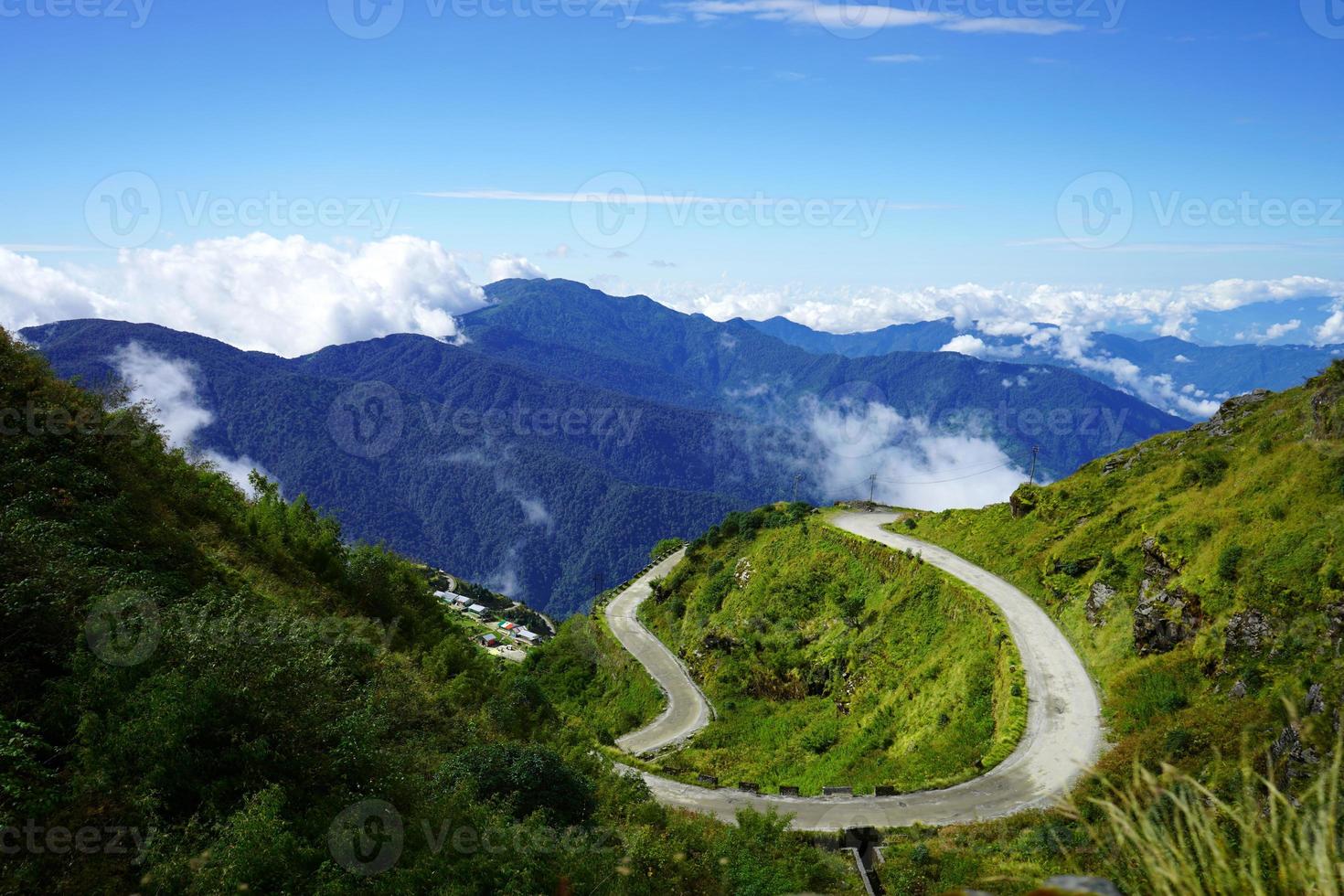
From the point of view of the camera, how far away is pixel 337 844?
392 inches

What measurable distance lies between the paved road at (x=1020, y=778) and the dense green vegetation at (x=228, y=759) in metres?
5.23

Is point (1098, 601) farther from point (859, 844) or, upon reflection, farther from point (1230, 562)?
point (859, 844)

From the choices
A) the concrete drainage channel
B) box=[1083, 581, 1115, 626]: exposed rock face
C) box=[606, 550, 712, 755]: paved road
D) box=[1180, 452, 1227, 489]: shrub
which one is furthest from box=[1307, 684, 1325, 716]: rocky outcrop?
box=[606, 550, 712, 755]: paved road

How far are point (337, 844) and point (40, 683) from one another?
5952 mm

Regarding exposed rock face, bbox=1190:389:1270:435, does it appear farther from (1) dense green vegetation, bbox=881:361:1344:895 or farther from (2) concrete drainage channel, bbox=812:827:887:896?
(2) concrete drainage channel, bbox=812:827:887:896

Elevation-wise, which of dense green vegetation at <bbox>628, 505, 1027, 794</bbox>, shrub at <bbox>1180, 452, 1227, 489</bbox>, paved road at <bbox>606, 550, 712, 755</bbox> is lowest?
paved road at <bbox>606, 550, 712, 755</bbox>

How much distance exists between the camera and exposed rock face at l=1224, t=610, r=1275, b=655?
21111mm

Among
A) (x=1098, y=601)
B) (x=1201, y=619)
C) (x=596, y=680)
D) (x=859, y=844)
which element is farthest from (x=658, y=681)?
(x=1201, y=619)

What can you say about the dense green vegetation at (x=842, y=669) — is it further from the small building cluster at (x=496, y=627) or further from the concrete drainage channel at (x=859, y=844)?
the small building cluster at (x=496, y=627)

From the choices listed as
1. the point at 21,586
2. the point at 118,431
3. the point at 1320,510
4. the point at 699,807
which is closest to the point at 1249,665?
the point at 1320,510

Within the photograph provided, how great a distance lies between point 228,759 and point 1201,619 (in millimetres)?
27655

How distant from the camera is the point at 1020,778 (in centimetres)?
2233

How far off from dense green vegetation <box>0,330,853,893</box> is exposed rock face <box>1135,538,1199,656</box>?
15.8m

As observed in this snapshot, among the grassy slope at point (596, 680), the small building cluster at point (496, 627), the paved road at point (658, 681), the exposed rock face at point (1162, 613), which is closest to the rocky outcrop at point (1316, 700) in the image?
the exposed rock face at point (1162, 613)
